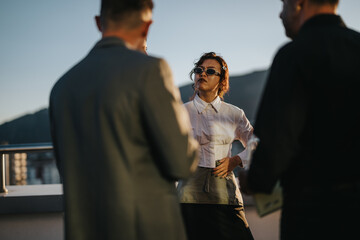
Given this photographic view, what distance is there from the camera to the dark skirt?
8.71 ft

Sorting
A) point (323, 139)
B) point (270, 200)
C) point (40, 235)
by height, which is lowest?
point (40, 235)

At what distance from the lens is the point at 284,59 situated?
1.30 m

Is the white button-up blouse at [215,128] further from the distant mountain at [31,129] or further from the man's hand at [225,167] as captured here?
the distant mountain at [31,129]

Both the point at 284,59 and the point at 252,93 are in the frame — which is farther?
the point at 252,93

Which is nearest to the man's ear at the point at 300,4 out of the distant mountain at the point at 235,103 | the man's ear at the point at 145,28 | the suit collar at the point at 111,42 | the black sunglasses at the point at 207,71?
the man's ear at the point at 145,28

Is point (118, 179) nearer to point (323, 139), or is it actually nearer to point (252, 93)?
point (323, 139)

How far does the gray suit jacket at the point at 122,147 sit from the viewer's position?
1223 millimetres

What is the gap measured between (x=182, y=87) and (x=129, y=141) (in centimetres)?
4763

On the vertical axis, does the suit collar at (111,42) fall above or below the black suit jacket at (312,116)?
above

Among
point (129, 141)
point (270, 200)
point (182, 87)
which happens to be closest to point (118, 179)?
point (129, 141)

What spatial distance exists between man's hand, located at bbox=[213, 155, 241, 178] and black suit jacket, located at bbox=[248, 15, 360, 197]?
1.35m

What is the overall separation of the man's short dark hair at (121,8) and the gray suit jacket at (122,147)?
0.46 feet

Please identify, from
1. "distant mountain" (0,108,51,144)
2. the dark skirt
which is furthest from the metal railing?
"distant mountain" (0,108,51,144)

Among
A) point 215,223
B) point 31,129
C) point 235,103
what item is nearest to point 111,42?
point 215,223
